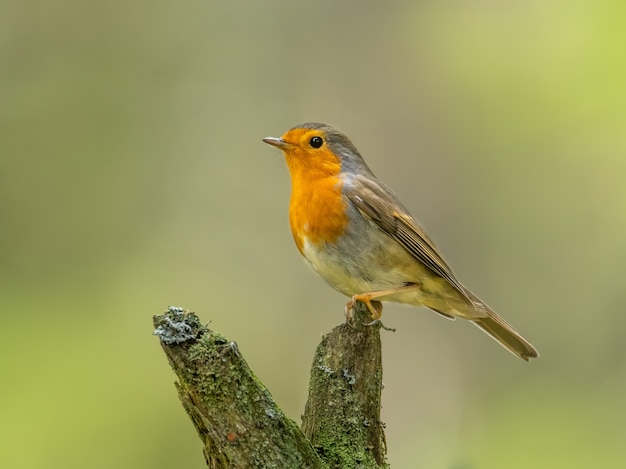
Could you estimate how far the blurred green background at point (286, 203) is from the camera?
6.53m

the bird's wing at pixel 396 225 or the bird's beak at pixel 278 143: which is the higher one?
the bird's beak at pixel 278 143

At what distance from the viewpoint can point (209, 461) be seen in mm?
2648

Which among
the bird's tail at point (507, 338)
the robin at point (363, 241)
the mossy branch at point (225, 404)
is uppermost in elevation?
the robin at point (363, 241)

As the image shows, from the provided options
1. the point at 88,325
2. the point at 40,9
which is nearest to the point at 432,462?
the point at 88,325

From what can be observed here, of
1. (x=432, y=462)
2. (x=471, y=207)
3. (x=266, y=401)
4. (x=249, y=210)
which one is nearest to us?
(x=266, y=401)

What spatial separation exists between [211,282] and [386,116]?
2.17 m

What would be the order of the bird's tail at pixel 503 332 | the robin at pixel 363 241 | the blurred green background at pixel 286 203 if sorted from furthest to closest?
the blurred green background at pixel 286 203
the bird's tail at pixel 503 332
the robin at pixel 363 241

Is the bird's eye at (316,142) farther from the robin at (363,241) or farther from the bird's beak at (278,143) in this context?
the bird's beak at (278,143)

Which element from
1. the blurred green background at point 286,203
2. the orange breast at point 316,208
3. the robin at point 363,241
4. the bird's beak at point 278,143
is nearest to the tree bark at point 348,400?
the robin at point 363,241

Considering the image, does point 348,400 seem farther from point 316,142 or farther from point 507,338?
point 316,142

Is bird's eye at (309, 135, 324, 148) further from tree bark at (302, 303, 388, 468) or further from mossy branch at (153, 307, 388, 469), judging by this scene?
mossy branch at (153, 307, 388, 469)

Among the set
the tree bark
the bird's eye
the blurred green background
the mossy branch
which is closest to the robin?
the bird's eye

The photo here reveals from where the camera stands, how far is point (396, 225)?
14.3 ft

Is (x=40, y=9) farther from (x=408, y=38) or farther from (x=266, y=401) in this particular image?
(x=266, y=401)
